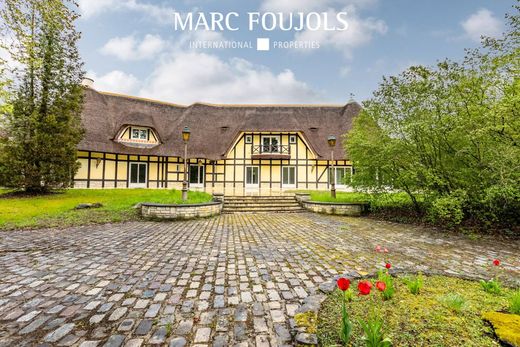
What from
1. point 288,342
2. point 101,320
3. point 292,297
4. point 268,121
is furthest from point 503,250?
point 268,121

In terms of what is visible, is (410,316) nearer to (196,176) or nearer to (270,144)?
(270,144)

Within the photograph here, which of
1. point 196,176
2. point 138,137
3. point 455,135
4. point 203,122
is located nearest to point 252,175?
point 196,176

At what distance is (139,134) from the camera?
19609 mm

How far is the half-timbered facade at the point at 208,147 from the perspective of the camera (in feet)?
60.7

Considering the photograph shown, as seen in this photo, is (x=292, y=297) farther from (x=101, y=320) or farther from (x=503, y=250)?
(x=503, y=250)

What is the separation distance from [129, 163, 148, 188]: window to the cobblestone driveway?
13.1 meters

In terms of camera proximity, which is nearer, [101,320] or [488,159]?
[101,320]

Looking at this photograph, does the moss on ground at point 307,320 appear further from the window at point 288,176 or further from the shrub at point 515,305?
the window at point 288,176

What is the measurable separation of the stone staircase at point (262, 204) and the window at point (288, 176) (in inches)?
307

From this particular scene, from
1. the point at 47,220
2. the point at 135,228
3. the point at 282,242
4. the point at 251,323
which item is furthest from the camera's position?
the point at 47,220

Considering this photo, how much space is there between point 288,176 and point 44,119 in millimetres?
16678

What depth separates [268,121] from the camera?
21172 mm

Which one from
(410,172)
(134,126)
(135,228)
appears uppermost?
(134,126)

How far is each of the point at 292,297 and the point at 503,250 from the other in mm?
5324
